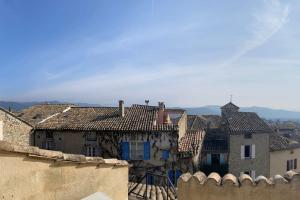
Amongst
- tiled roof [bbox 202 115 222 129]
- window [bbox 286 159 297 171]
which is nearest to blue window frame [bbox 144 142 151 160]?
window [bbox 286 159 297 171]

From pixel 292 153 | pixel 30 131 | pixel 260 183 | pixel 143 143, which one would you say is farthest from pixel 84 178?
pixel 292 153

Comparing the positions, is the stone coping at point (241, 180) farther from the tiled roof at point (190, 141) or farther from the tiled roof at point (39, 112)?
the tiled roof at point (39, 112)

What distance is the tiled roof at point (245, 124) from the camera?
39.9m

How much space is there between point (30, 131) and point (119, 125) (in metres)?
8.22

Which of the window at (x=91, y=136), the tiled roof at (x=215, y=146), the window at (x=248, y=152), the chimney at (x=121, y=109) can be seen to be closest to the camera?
the window at (x=91, y=136)

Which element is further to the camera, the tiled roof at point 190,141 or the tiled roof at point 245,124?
the tiled roof at point 245,124

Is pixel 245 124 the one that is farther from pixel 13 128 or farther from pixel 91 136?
pixel 13 128

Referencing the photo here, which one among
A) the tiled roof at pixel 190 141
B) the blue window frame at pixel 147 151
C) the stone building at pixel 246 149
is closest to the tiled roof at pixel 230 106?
the stone building at pixel 246 149

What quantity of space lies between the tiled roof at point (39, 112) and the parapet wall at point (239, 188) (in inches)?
1208

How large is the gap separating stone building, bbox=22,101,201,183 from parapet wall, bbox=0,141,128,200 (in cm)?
2469

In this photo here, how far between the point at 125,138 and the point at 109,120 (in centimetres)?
286

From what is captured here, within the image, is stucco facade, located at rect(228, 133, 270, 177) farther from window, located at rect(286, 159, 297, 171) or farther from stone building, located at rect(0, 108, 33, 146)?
stone building, located at rect(0, 108, 33, 146)

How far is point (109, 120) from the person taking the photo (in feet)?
112

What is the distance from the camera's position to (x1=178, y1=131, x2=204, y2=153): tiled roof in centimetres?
3334
